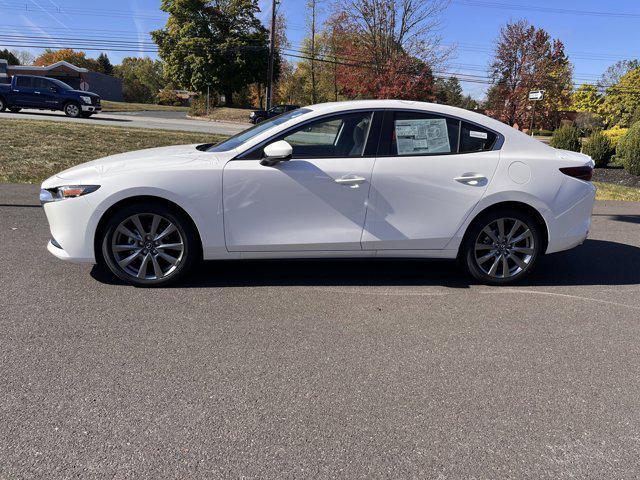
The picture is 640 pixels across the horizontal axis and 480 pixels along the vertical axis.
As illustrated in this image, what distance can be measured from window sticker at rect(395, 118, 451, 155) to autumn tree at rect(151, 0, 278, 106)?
1810 inches

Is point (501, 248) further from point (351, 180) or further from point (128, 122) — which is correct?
point (128, 122)

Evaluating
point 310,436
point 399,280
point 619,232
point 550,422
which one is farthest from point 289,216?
point 619,232

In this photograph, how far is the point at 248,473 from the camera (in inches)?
89.9

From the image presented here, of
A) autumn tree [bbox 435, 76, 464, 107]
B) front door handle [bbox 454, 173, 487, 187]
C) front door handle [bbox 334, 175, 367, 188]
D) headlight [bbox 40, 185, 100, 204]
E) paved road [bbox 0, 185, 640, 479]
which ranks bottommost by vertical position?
paved road [bbox 0, 185, 640, 479]

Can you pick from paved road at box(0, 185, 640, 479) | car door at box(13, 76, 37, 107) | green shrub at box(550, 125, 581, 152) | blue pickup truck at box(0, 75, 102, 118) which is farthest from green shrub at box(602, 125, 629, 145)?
car door at box(13, 76, 37, 107)

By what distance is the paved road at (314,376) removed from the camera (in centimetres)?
241

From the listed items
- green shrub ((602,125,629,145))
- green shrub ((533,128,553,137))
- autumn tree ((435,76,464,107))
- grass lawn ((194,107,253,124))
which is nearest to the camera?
green shrub ((602,125,629,145))

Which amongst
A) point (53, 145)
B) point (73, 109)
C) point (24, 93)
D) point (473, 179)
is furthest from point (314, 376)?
point (24, 93)

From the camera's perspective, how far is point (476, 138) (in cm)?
470

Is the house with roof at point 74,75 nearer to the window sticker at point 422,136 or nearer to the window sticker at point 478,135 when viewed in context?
the window sticker at point 422,136

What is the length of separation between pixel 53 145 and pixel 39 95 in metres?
13.1

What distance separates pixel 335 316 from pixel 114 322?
64.8 inches

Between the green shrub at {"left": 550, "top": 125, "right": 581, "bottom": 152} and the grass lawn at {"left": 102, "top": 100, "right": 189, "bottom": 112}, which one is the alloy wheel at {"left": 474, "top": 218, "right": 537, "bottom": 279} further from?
the grass lawn at {"left": 102, "top": 100, "right": 189, "bottom": 112}

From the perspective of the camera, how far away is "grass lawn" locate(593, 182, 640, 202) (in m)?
11.0
